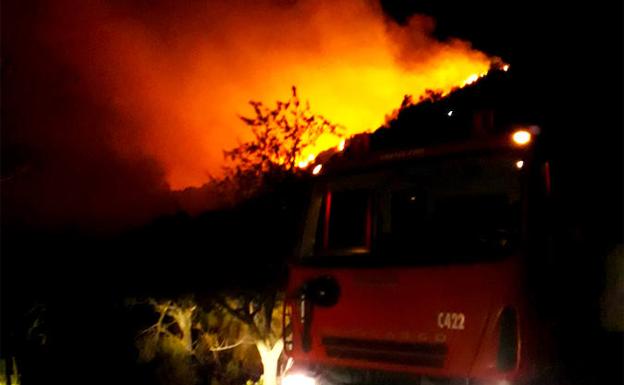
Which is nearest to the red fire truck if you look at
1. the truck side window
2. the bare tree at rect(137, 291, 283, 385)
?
the truck side window

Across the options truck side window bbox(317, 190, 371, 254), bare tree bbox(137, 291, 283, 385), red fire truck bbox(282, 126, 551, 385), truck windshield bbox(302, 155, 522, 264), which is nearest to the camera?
red fire truck bbox(282, 126, 551, 385)

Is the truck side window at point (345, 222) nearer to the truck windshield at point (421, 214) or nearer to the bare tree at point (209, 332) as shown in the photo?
the truck windshield at point (421, 214)

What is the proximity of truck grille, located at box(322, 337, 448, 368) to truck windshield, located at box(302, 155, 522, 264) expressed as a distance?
0.60 meters

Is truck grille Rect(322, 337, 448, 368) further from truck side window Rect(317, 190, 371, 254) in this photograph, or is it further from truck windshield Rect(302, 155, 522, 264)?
truck side window Rect(317, 190, 371, 254)

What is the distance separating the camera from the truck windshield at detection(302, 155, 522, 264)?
203 inches

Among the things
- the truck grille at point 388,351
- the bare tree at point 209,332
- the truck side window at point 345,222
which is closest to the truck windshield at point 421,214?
the truck side window at point 345,222

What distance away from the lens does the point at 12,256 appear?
2430 centimetres

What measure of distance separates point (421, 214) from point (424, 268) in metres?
0.53

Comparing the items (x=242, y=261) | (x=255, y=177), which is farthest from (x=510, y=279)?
(x=242, y=261)

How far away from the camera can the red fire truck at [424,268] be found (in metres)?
4.90

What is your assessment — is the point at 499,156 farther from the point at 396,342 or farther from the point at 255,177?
the point at 255,177

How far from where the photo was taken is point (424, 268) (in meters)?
5.28

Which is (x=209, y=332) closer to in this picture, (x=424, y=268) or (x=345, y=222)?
(x=345, y=222)

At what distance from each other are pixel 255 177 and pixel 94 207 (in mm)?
13961
